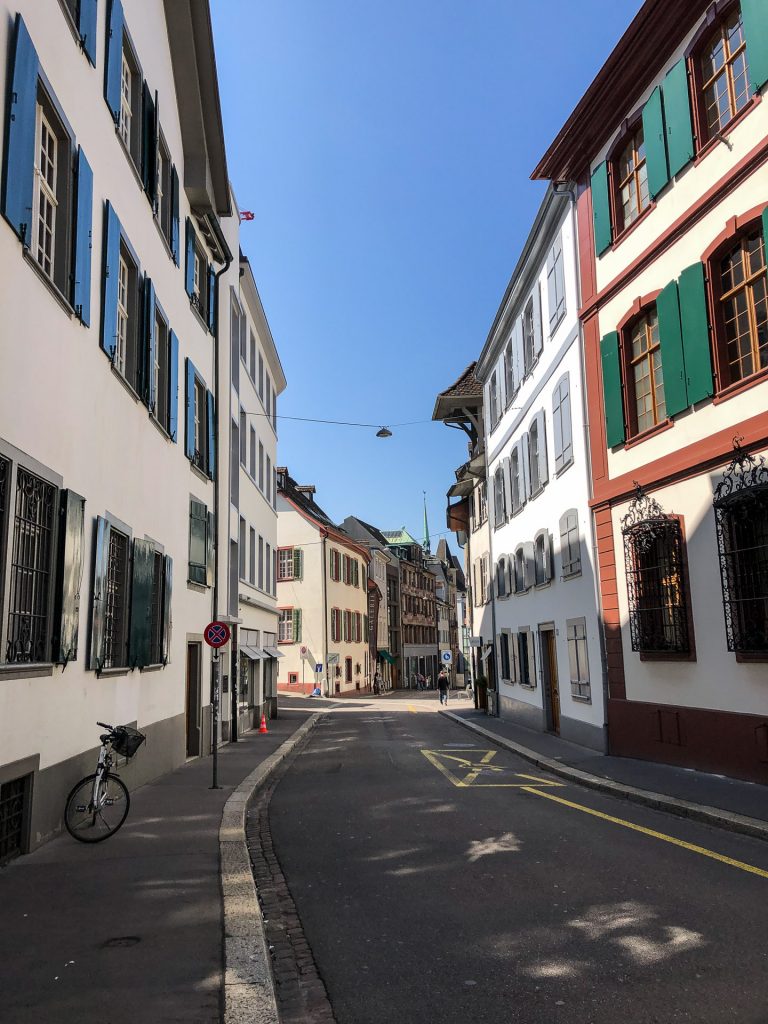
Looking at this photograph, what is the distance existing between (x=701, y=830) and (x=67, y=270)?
880cm

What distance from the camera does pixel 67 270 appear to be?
8.98 meters

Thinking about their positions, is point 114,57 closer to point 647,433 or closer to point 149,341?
point 149,341

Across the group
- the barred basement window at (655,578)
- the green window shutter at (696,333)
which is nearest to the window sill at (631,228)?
the green window shutter at (696,333)

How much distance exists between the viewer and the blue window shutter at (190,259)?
16.6 meters

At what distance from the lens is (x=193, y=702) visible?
17.0 m

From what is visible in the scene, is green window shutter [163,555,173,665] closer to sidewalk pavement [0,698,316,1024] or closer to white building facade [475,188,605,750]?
sidewalk pavement [0,698,316,1024]

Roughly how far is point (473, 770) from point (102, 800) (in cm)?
738

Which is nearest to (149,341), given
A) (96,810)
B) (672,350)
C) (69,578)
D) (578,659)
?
(69,578)

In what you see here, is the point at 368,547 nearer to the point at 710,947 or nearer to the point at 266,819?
the point at 266,819

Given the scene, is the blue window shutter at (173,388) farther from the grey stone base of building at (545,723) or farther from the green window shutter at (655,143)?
the grey stone base of building at (545,723)

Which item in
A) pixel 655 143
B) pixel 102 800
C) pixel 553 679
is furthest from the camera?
pixel 553 679

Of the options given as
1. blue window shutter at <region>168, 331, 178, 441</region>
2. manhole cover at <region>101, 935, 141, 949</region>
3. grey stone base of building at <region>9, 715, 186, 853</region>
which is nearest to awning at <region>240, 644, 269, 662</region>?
blue window shutter at <region>168, 331, 178, 441</region>

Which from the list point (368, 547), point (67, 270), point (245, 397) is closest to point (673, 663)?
point (67, 270)

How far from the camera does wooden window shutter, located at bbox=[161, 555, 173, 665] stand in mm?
13985
